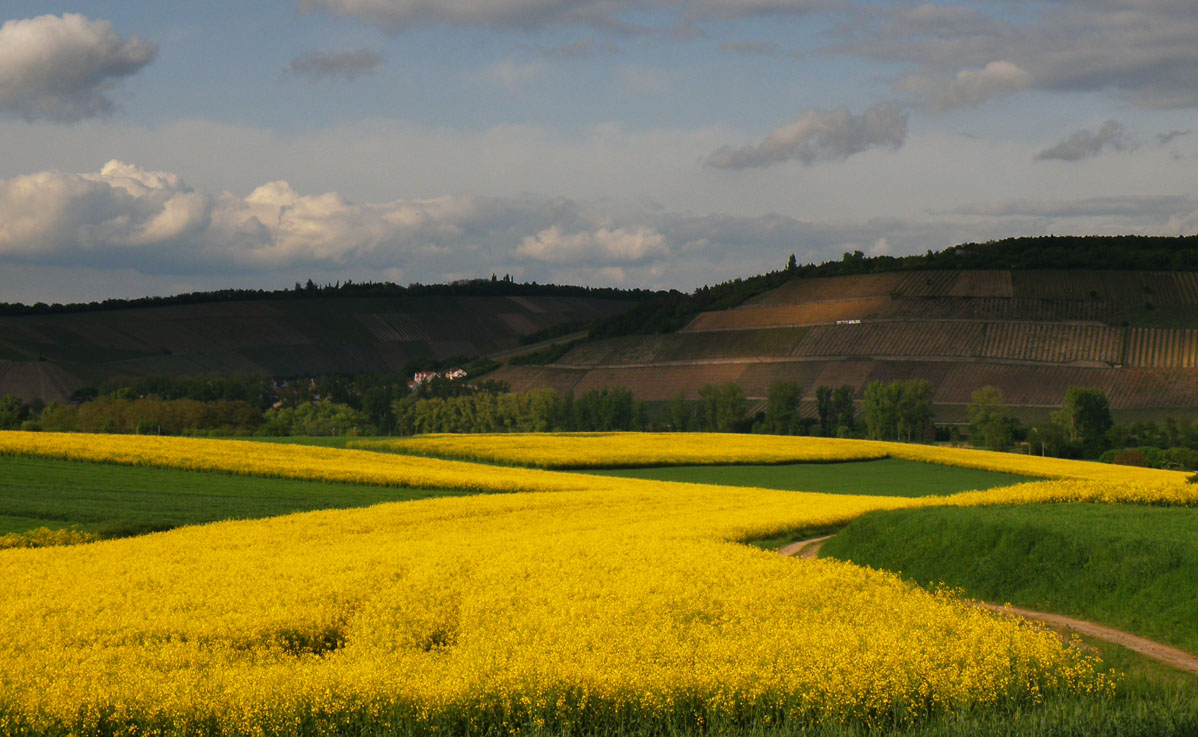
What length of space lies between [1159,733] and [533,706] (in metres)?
5.94

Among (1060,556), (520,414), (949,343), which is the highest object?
(949,343)

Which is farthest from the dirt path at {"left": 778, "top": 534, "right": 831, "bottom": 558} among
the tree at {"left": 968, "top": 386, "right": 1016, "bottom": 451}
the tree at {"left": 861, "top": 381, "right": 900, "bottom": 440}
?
the tree at {"left": 861, "top": 381, "right": 900, "bottom": 440}

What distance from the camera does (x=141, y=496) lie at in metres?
37.6

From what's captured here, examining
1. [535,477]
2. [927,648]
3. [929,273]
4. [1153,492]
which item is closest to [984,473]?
[535,477]

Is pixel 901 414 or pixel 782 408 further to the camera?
pixel 782 408

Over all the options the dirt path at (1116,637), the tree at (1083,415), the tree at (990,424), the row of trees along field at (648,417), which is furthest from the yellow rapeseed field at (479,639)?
the tree at (1083,415)

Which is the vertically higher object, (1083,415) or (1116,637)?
(1116,637)

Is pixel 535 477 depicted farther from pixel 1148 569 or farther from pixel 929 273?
pixel 929 273

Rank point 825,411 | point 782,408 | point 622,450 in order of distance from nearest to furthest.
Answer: point 622,450 < point 782,408 < point 825,411

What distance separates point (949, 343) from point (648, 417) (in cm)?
4004

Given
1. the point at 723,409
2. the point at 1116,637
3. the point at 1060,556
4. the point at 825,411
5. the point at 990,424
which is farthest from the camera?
the point at 723,409

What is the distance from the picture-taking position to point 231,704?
1172 cm

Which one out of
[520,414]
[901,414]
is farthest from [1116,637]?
[520,414]

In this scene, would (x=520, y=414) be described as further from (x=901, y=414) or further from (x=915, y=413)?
(x=915, y=413)
